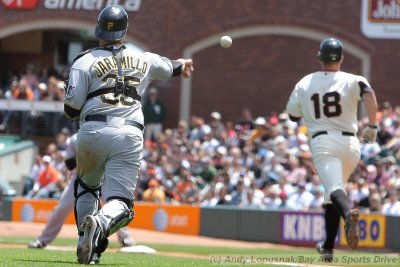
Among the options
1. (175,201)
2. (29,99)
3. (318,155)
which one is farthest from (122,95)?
(29,99)

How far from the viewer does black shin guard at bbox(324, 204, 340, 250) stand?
33.6 ft

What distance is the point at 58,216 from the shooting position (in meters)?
11.9

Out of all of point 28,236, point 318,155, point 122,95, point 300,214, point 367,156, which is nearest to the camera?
point 122,95

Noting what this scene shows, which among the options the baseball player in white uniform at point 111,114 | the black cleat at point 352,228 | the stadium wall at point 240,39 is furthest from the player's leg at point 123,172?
the stadium wall at point 240,39

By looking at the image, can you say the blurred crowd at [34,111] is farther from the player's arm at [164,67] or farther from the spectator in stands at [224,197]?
the player's arm at [164,67]

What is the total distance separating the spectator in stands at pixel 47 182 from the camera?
72.2 ft

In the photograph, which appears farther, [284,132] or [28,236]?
[284,132]

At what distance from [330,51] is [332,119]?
0.72 metres

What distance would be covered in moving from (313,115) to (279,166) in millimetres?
11069

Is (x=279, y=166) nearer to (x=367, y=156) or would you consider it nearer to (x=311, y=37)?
(x=367, y=156)

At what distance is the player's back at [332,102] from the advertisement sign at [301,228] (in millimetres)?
8452

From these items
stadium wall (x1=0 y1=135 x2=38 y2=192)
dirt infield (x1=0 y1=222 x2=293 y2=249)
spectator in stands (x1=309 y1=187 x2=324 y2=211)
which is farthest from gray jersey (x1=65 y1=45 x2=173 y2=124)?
stadium wall (x1=0 y1=135 x2=38 y2=192)

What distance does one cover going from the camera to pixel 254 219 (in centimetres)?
1922

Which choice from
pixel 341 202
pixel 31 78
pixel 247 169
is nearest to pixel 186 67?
pixel 341 202
